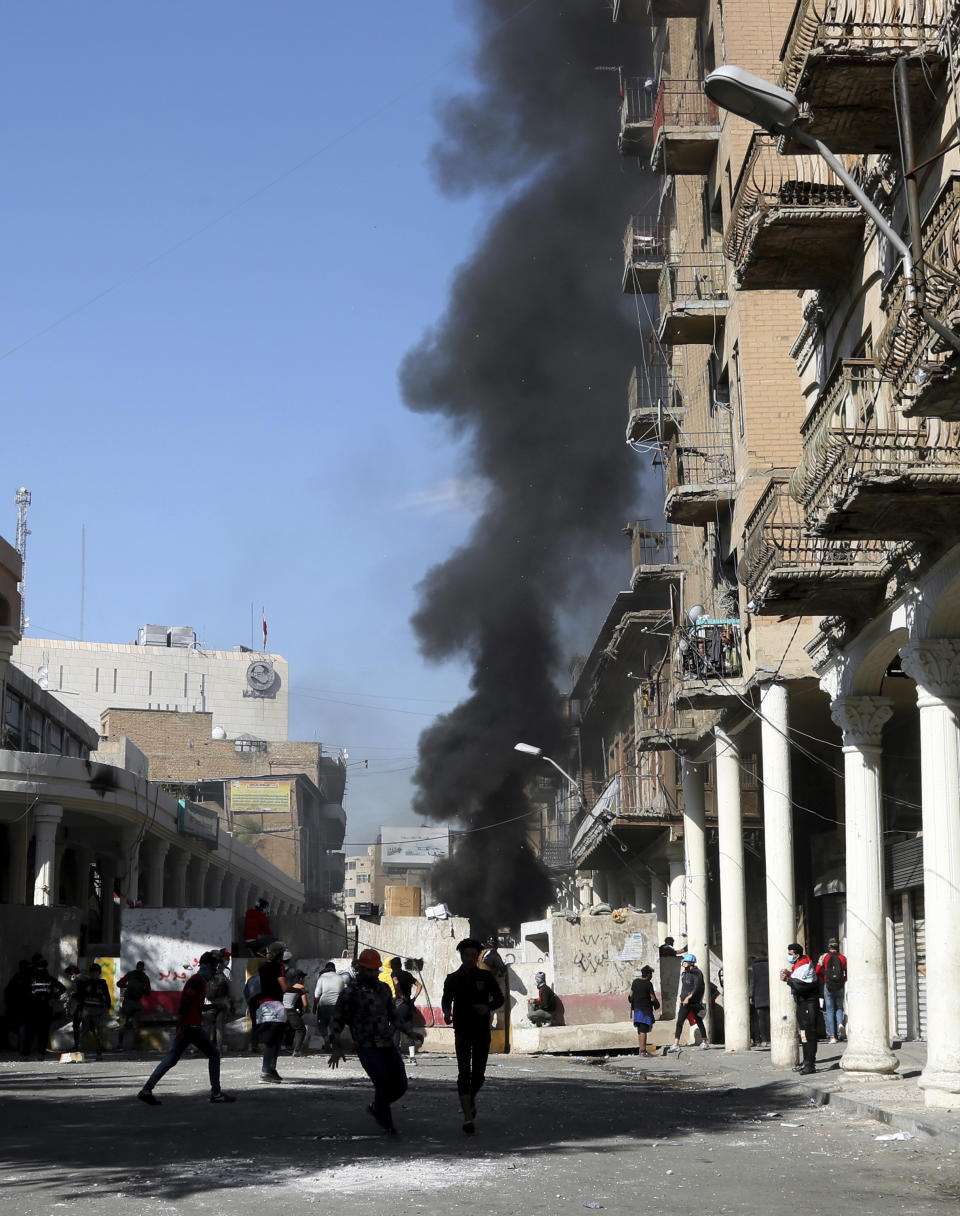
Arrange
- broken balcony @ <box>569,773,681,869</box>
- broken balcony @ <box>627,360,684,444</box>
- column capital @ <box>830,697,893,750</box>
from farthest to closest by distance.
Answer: broken balcony @ <box>569,773,681,869</box>, broken balcony @ <box>627,360,684,444</box>, column capital @ <box>830,697,893,750</box>

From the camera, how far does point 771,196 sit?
53.1 ft

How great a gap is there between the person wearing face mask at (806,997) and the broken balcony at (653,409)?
547 inches

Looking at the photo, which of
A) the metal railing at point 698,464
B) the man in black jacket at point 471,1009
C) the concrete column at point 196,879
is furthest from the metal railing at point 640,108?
the concrete column at point 196,879

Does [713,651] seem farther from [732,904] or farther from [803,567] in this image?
[803,567]

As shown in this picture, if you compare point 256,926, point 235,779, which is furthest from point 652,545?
point 235,779

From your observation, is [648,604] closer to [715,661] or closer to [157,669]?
[715,661]

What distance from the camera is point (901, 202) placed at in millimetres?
14516

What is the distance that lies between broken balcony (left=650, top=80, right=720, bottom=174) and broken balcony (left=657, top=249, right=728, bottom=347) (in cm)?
161

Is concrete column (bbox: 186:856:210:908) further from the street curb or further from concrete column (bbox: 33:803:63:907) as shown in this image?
the street curb

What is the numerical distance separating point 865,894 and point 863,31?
29.8 feet

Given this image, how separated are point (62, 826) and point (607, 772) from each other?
18.1 metres

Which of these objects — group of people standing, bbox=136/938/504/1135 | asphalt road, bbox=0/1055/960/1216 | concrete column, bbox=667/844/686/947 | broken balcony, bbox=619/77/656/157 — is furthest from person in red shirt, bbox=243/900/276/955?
broken balcony, bbox=619/77/656/157

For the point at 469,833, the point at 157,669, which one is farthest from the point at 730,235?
the point at 157,669

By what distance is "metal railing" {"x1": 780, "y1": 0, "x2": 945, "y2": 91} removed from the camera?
12.5m
